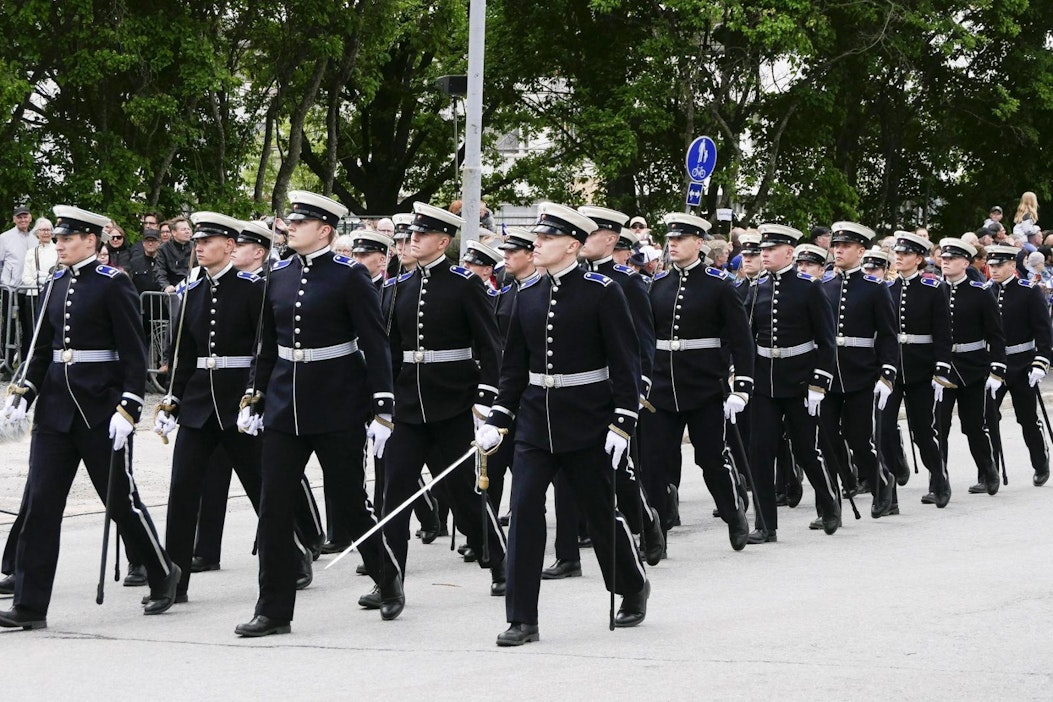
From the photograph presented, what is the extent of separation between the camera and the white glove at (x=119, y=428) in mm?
8219

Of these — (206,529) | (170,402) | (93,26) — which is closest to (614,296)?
(170,402)

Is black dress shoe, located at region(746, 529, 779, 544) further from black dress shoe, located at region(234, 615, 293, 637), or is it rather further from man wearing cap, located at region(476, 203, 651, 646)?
black dress shoe, located at region(234, 615, 293, 637)

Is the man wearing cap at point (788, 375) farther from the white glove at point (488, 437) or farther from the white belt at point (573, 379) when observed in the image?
the white glove at point (488, 437)

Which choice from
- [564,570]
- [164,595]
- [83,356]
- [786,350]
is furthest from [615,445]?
[786,350]

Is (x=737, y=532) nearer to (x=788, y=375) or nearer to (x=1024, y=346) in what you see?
(x=788, y=375)

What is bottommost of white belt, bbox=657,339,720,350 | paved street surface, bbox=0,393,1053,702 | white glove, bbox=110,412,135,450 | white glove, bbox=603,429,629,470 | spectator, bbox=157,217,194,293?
paved street surface, bbox=0,393,1053,702

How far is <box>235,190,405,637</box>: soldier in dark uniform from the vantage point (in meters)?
7.88

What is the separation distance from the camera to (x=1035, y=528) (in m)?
11.4

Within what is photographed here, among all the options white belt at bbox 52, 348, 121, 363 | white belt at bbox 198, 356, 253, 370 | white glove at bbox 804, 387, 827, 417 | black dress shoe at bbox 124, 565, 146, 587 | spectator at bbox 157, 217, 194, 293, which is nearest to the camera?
white belt at bbox 52, 348, 121, 363

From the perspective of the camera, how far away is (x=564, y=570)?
973 cm

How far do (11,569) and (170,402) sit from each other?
53.2 inches

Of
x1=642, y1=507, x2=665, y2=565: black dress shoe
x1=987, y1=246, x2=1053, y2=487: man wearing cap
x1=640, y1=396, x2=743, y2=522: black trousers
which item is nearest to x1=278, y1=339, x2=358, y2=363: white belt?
x1=642, y1=507, x2=665, y2=565: black dress shoe

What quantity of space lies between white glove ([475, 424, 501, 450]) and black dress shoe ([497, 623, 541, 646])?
797 mm

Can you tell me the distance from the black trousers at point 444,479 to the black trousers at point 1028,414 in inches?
237
